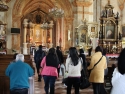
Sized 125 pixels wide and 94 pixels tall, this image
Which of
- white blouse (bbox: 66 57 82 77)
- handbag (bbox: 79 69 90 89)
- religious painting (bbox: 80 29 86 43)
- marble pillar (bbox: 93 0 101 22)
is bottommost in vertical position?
handbag (bbox: 79 69 90 89)

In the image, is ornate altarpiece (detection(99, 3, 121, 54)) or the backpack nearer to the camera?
the backpack

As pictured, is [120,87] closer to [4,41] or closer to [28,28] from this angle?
[4,41]

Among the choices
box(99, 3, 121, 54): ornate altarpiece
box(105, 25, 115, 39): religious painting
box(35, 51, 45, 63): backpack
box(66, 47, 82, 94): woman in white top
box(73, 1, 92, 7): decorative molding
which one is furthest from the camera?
box(73, 1, 92, 7): decorative molding

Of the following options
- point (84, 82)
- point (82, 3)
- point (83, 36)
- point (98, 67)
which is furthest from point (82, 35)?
point (98, 67)

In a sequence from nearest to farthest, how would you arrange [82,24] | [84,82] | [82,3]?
1. [84,82]
2. [82,24]
3. [82,3]

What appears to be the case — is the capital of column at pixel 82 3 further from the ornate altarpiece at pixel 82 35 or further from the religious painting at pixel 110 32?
the religious painting at pixel 110 32

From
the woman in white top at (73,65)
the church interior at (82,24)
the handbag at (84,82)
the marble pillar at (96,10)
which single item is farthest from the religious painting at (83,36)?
the woman in white top at (73,65)

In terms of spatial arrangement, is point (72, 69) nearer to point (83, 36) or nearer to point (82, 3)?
point (83, 36)

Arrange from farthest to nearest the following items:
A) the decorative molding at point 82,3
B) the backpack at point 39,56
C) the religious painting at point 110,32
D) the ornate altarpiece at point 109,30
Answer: the decorative molding at point 82,3, the religious painting at point 110,32, the ornate altarpiece at point 109,30, the backpack at point 39,56

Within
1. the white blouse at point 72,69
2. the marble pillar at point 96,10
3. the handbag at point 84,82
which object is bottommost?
the handbag at point 84,82

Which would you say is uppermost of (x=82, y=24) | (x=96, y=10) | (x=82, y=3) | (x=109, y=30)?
(x=82, y=3)

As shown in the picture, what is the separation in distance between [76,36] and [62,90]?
12.7 m

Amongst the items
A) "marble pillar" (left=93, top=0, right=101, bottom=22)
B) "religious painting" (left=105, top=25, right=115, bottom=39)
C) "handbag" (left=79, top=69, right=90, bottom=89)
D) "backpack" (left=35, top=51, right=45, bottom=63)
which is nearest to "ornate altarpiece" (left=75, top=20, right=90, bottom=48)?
"religious painting" (left=105, top=25, right=115, bottom=39)

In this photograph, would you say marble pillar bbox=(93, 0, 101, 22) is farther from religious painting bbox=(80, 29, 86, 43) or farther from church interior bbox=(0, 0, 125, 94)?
religious painting bbox=(80, 29, 86, 43)
